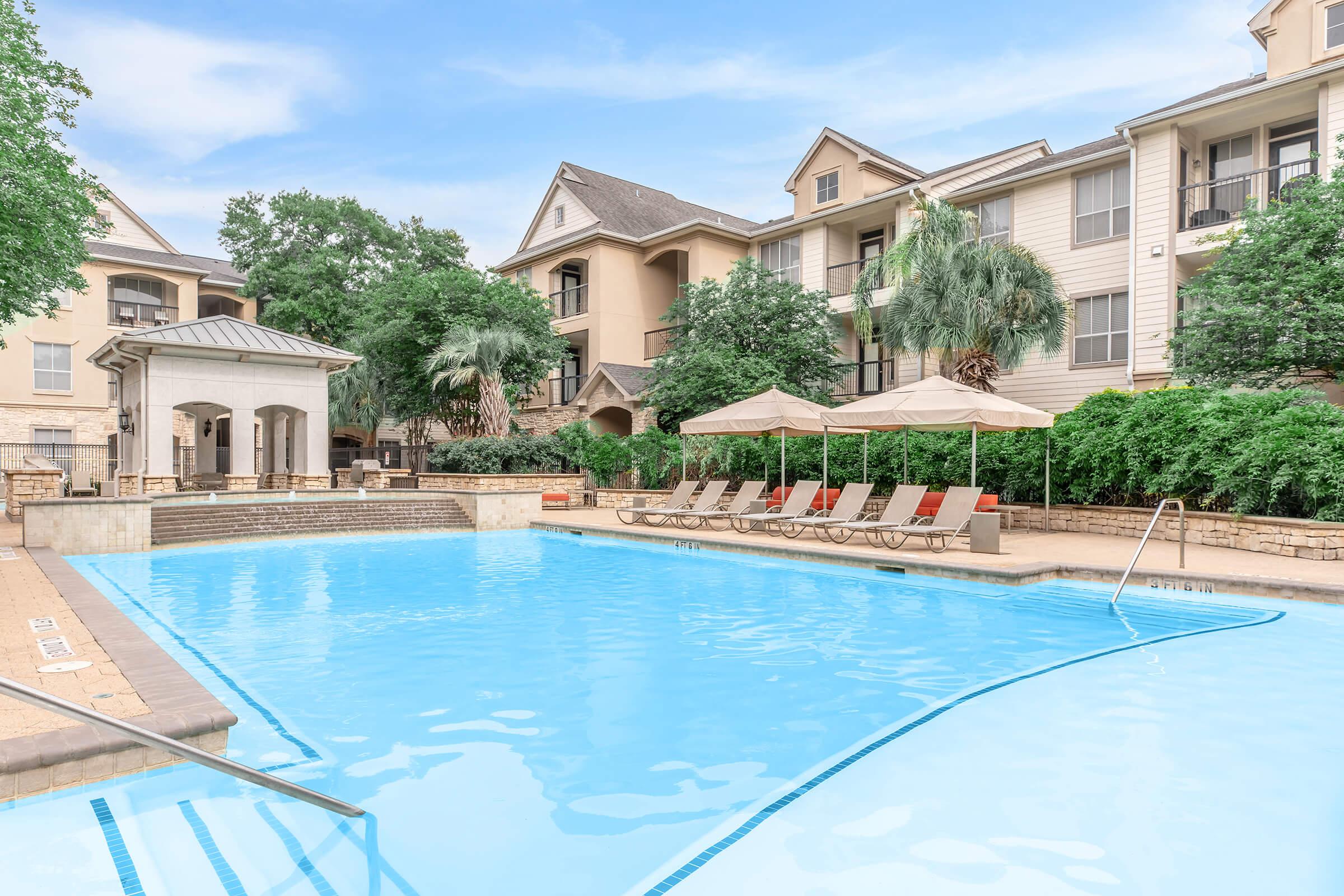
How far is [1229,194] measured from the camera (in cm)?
1798

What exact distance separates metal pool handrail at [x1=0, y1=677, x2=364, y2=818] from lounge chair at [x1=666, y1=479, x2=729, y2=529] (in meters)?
13.3

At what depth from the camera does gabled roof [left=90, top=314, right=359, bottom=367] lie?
19.5m

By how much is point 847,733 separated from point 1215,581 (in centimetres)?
637

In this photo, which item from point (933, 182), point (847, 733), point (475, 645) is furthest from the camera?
point (933, 182)

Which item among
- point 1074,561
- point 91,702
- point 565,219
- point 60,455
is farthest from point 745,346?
point 60,455

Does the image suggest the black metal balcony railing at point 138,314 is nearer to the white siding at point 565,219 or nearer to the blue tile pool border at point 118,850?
the white siding at point 565,219

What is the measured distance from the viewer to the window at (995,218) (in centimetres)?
2147

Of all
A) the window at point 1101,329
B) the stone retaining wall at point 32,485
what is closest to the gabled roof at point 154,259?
the stone retaining wall at point 32,485

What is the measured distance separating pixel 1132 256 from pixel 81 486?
2602 cm

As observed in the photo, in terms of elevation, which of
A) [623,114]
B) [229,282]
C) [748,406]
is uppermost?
[623,114]

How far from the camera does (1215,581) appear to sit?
29.2 feet

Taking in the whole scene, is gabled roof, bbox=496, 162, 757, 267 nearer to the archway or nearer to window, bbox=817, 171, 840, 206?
window, bbox=817, 171, 840, 206

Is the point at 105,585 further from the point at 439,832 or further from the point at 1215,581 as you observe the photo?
the point at 1215,581

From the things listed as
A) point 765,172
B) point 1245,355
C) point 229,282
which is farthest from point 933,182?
point 229,282
